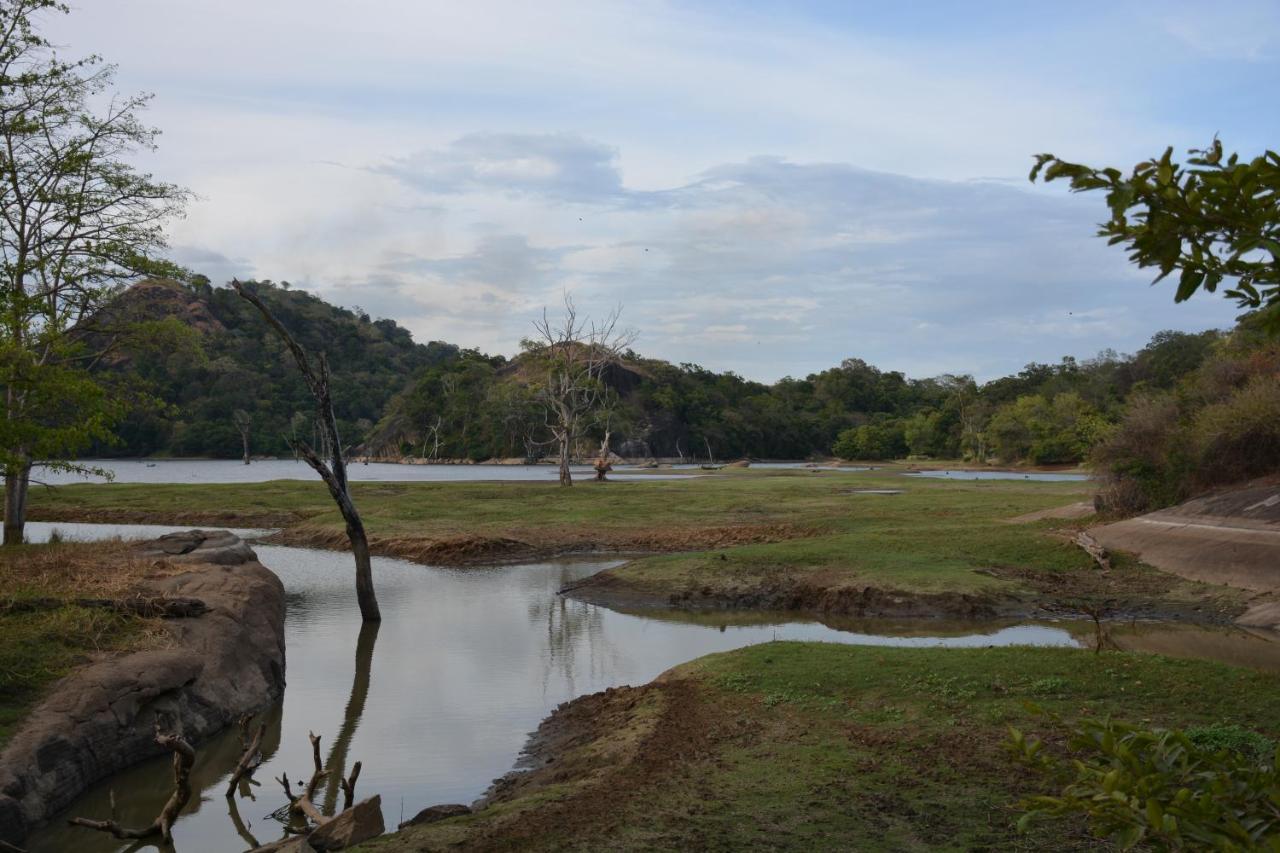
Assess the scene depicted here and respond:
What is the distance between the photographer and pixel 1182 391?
29453 mm

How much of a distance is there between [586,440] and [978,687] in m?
117

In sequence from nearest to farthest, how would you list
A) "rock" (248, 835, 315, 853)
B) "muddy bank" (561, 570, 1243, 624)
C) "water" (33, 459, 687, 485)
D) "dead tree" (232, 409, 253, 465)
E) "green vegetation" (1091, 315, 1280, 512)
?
1. "rock" (248, 835, 315, 853)
2. "muddy bank" (561, 570, 1243, 624)
3. "green vegetation" (1091, 315, 1280, 512)
4. "water" (33, 459, 687, 485)
5. "dead tree" (232, 409, 253, 465)

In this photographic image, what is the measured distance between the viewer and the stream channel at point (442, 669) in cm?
1031

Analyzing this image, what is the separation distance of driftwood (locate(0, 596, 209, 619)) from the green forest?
4778 centimetres

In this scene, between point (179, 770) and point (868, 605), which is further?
point (868, 605)

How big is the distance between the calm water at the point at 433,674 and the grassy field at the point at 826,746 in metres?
1.33

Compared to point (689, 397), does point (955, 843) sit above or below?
below

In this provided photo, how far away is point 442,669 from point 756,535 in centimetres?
1708

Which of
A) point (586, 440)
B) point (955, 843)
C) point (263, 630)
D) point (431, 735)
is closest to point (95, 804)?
point (431, 735)

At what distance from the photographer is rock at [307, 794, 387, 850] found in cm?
778

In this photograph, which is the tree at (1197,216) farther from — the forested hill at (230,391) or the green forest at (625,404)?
the forested hill at (230,391)

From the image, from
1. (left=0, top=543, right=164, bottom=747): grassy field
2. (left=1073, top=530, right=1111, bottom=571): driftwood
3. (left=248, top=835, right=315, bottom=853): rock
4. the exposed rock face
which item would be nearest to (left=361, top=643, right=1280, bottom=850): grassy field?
(left=248, top=835, right=315, bottom=853): rock

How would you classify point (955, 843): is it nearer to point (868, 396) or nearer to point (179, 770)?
point (179, 770)

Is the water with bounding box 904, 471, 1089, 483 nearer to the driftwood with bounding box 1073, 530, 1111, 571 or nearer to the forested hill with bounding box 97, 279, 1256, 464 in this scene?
the forested hill with bounding box 97, 279, 1256, 464
